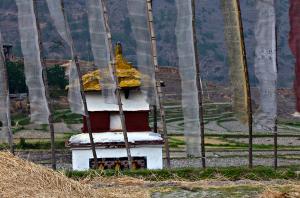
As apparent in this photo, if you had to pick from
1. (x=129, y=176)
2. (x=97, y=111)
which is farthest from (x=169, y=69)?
(x=129, y=176)

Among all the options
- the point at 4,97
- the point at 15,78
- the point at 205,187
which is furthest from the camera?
the point at 15,78

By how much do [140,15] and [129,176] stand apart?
4.30 m

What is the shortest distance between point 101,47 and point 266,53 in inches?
144

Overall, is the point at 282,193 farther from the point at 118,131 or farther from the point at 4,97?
the point at 4,97

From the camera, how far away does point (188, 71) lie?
510 inches

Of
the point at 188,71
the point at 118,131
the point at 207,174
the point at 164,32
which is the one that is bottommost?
the point at 207,174

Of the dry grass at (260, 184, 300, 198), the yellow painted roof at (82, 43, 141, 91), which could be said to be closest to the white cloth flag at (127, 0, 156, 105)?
the yellow painted roof at (82, 43, 141, 91)

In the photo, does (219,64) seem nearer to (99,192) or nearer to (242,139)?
(242,139)

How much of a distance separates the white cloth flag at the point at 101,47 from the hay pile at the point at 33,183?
601 centimetres

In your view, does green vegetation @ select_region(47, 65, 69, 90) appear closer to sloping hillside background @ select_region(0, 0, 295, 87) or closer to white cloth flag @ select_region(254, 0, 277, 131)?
sloping hillside background @ select_region(0, 0, 295, 87)

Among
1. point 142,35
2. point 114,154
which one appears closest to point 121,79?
point 142,35

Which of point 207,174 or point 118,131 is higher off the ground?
point 118,131

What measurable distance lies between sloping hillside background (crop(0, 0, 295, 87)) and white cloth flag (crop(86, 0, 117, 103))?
2874 inches

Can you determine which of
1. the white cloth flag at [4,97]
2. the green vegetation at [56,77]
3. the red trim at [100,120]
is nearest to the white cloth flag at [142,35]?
the red trim at [100,120]
